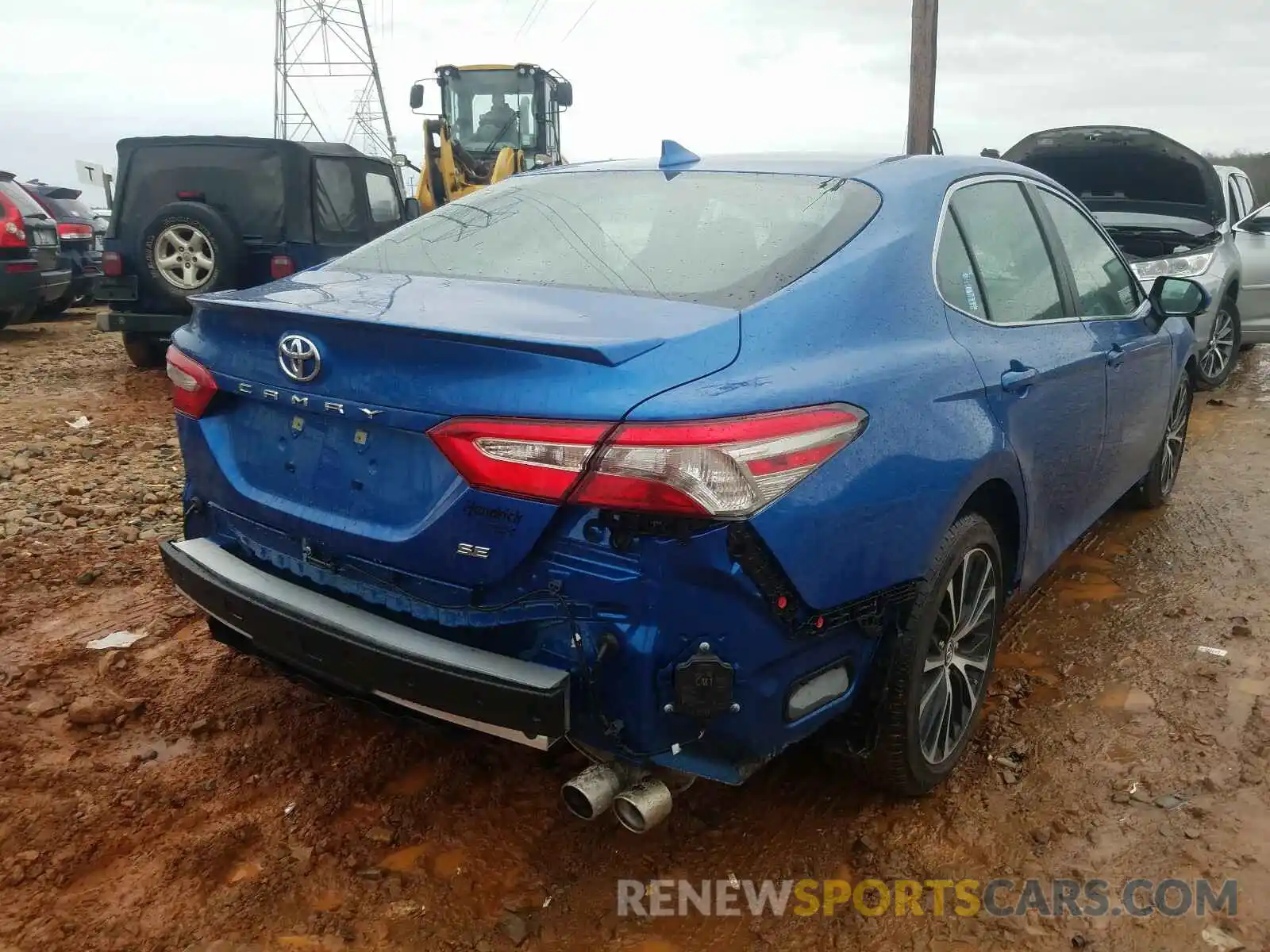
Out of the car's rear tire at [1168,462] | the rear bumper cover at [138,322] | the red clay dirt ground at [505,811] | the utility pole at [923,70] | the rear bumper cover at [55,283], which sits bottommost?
the red clay dirt ground at [505,811]

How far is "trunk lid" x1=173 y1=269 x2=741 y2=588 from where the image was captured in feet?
6.50

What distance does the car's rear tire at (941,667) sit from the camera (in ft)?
7.86

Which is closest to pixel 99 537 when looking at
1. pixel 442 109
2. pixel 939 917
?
pixel 939 917

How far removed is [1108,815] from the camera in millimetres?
2693

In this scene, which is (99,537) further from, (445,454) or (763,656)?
(763,656)

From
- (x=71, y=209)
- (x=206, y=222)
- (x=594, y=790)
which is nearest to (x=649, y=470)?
(x=594, y=790)

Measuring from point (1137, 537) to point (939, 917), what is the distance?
306cm

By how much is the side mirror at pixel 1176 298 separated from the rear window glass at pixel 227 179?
20.2 ft

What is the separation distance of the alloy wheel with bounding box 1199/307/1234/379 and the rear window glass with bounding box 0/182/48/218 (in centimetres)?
1058

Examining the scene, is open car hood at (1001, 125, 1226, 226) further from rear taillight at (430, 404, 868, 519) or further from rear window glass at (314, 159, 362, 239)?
rear taillight at (430, 404, 868, 519)

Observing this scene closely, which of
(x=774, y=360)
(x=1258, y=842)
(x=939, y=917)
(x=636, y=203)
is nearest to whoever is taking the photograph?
(x=774, y=360)

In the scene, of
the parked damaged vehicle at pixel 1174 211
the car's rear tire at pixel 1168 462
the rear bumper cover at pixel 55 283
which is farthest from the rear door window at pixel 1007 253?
the rear bumper cover at pixel 55 283

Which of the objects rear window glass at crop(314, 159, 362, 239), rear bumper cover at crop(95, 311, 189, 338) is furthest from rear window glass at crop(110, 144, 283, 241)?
rear bumper cover at crop(95, 311, 189, 338)

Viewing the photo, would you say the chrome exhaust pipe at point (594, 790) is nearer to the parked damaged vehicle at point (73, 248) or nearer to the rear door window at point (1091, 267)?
the rear door window at point (1091, 267)
